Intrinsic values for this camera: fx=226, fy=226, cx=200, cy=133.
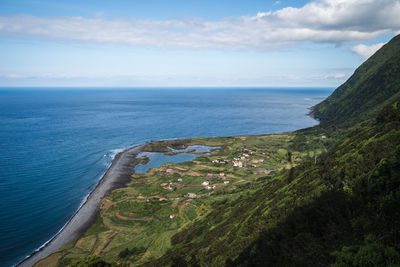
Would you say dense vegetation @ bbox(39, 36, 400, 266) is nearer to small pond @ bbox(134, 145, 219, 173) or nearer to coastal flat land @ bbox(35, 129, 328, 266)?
coastal flat land @ bbox(35, 129, 328, 266)

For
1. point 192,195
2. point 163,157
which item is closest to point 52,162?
point 163,157

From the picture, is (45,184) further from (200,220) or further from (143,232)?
(200,220)

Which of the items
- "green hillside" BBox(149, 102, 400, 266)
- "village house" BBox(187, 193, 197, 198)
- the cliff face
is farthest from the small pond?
"green hillside" BBox(149, 102, 400, 266)

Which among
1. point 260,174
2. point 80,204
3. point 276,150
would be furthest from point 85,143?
point 276,150

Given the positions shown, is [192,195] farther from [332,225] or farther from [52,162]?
[52,162]

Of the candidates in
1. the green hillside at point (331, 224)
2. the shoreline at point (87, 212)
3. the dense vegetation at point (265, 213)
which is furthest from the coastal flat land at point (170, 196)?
the green hillside at point (331, 224)

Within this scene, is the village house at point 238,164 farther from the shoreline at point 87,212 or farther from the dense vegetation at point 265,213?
the shoreline at point 87,212
